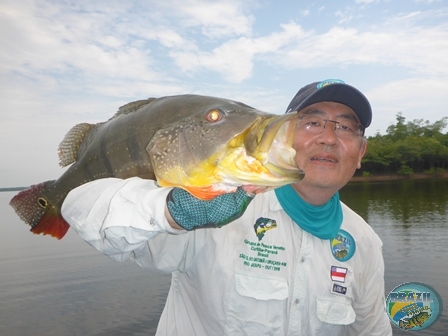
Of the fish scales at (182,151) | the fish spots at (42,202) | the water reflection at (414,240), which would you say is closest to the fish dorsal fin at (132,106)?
the fish scales at (182,151)

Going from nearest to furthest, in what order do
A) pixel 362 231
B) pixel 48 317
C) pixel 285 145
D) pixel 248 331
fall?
pixel 285 145, pixel 248 331, pixel 362 231, pixel 48 317

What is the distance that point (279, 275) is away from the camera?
110 inches

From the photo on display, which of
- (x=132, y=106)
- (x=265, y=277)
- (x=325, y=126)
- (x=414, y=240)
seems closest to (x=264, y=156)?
(x=132, y=106)

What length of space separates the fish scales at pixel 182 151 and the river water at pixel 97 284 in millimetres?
9375

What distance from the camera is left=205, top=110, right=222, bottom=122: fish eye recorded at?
77.3 inches

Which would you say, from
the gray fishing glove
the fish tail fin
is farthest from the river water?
the gray fishing glove

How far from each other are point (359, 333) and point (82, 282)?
14.0 m

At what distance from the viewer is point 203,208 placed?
1.74 metres

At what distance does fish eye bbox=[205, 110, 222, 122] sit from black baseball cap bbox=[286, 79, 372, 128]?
54.8 inches

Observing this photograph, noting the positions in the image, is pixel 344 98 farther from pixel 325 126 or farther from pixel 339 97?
pixel 325 126

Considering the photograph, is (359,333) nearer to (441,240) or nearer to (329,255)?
(329,255)

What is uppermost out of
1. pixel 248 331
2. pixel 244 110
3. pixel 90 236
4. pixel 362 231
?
Result: pixel 244 110

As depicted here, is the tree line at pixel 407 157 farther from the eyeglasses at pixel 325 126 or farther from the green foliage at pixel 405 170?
the eyeglasses at pixel 325 126

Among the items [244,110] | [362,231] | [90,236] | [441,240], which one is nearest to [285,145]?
[244,110]
